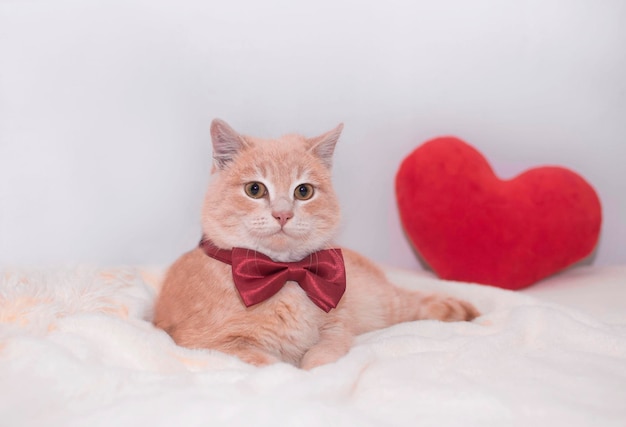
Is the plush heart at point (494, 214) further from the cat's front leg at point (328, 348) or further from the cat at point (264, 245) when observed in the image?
the cat's front leg at point (328, 348)

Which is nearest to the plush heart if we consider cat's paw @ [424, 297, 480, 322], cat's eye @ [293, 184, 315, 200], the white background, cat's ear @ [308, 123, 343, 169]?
the white background

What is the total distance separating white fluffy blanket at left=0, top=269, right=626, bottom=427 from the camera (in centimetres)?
130

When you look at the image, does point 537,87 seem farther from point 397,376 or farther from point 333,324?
point 397,376

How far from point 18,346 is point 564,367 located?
1.46 metres

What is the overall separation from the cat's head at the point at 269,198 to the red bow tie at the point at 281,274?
3cm

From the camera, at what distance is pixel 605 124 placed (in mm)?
2838

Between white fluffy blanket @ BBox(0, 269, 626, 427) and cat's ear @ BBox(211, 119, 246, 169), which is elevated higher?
cat's ear @ BBox(211, 119, 246, 169)

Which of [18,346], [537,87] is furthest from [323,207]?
[537,87]

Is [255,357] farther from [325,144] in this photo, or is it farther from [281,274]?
[325,144]

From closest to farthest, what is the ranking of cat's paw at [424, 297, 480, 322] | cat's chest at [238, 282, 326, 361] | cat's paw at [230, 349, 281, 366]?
1. cat's paw at [230, 349, 281, 366]
2. cat's chest at [238, 282, 326, 361]
3. cat's paw at [424, 297, 480, 322]

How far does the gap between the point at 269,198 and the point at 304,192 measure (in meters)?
0.12

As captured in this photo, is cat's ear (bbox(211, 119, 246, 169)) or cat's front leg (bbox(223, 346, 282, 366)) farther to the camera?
cat's ear (bbox(211, 119, 246, 169))

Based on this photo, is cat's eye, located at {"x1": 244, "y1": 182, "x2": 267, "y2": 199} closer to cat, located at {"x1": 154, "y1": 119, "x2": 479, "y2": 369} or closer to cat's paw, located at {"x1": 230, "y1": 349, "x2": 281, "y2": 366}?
cat, located at {"x1": 154, "y1": 119, "x2": 479, "y2": 369}

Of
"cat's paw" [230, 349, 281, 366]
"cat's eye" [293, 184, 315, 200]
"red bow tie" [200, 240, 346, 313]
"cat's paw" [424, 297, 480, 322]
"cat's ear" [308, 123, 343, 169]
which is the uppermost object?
"cat's ear" [308, 123, 343, 169]
